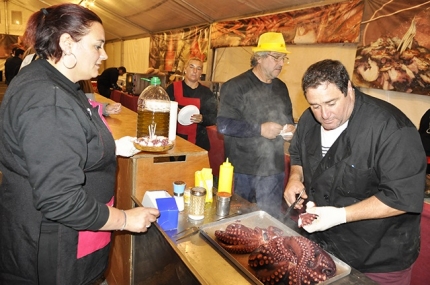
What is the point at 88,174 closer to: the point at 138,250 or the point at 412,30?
the point at 138,250

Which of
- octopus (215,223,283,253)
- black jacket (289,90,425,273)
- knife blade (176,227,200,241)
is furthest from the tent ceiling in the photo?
knife blade (176,227,200,241)

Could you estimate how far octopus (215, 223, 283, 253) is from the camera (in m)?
1.52

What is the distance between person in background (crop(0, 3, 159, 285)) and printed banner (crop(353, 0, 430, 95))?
3.46m

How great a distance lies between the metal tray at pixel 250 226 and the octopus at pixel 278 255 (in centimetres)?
3

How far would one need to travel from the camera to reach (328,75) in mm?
1530

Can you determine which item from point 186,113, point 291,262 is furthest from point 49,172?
point 186,113

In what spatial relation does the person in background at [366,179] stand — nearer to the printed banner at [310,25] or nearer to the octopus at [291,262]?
the octopus at [291,262]

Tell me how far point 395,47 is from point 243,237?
3.31m

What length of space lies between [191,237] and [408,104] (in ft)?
11.4

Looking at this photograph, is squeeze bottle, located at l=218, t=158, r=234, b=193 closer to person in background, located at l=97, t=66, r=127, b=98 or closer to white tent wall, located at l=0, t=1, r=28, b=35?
person in background, located at l=97, t=66, r=127, b=98

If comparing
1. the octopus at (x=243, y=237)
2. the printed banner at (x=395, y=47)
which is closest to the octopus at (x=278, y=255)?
the octopus at (x=243, y=237)

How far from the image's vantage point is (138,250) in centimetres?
219

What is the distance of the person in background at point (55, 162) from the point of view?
1097mm

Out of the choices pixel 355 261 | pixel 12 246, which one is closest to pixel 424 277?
pixel 355 261
